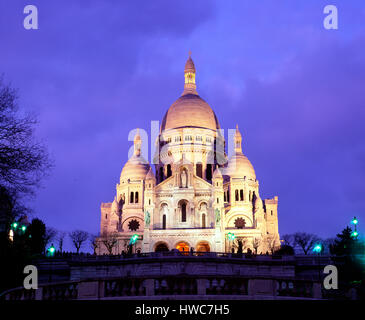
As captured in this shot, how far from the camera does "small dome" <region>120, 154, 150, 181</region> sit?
95.5 m

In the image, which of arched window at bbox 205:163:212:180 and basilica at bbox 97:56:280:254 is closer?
basilica at bbox 97:56:280:254

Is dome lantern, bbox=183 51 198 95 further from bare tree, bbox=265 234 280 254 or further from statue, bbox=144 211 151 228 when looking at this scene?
statue, bbox=144 211 151 228

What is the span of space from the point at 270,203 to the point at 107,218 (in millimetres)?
32214

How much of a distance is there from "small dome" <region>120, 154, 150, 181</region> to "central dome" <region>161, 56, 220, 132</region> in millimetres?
9562

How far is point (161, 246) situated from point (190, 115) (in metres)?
32.7

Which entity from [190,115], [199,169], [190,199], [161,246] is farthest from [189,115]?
[161,246]

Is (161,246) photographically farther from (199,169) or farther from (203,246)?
(199,169)

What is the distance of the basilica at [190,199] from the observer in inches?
3103

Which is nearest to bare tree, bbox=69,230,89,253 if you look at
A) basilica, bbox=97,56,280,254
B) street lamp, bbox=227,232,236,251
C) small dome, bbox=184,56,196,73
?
basilica, bbox=97,56,280,254

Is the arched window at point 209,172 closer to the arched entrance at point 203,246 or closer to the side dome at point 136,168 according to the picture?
the side dome at point 136,168

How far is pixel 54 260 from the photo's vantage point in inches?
2147

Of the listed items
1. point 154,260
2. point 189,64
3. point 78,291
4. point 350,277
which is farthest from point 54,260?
point 189,64

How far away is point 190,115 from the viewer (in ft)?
333

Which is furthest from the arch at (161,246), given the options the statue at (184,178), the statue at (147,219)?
the statue at (184,178)
